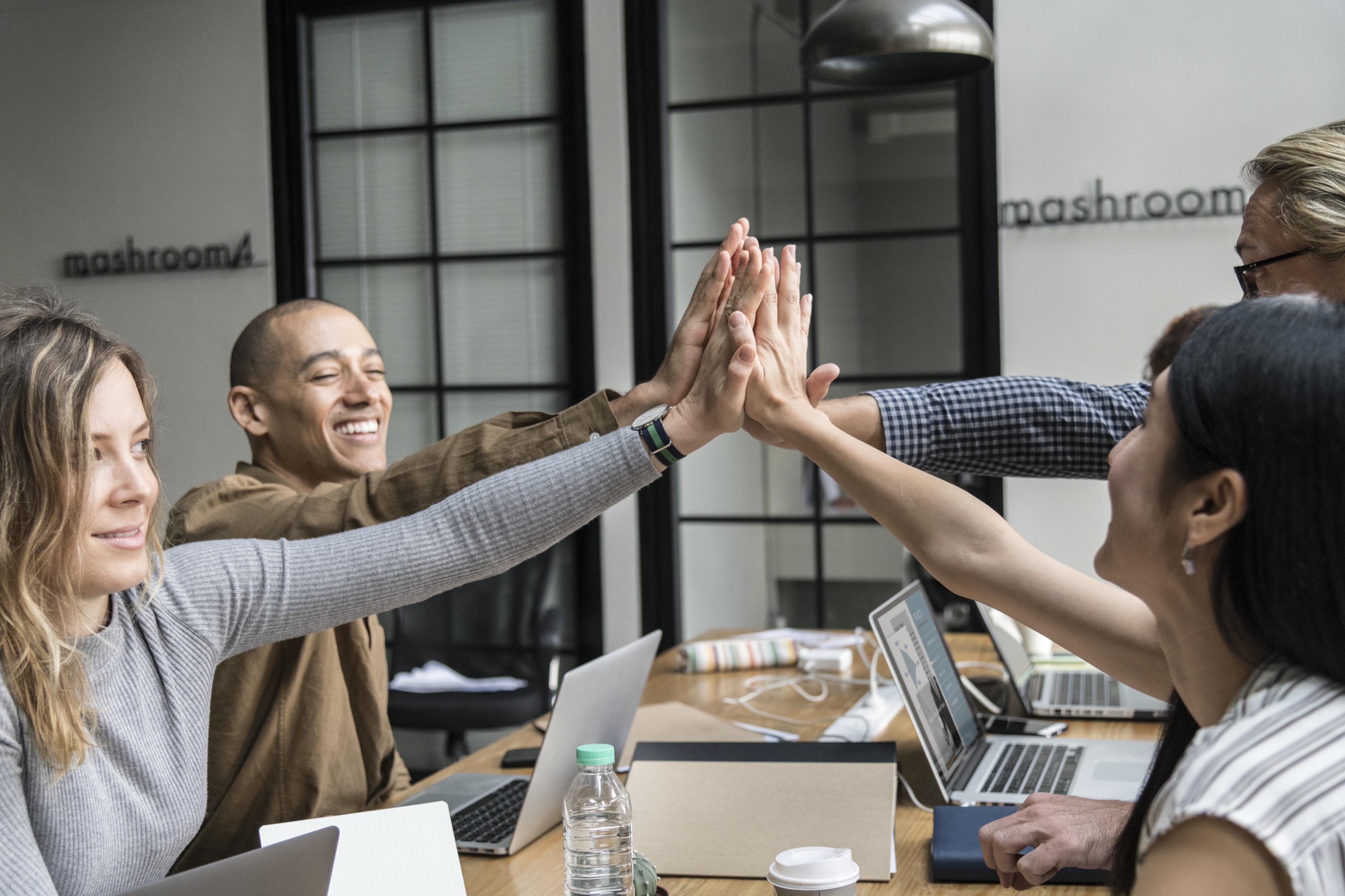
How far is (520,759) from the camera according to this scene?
6.40 ft

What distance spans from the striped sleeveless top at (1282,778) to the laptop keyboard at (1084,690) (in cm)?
137

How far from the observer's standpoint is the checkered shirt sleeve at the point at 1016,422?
1.80 meters

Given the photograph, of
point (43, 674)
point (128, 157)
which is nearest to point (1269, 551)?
point (43, 674)

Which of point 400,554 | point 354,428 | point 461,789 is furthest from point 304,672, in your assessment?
point 354,428

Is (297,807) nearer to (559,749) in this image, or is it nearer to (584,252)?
(559,749)

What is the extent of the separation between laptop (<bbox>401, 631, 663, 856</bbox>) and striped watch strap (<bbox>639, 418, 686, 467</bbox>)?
27 centimetres

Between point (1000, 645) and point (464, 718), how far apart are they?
1.76 meters

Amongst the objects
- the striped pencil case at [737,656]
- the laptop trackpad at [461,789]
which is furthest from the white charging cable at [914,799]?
the striped pencil case at [737,656]

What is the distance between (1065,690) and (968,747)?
0.55 metres

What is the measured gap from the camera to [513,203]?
437cm

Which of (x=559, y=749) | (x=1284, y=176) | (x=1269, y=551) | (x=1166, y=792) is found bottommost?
(x=559, y=749)

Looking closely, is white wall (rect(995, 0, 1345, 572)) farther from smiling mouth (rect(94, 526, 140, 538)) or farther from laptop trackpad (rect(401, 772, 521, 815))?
smiling mouth (rect(94, 526, 140, 538))

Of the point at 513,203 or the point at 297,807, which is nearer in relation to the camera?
the point at 297,807

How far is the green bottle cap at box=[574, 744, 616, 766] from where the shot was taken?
1246mm
